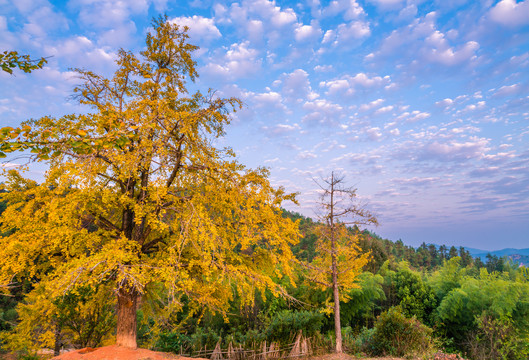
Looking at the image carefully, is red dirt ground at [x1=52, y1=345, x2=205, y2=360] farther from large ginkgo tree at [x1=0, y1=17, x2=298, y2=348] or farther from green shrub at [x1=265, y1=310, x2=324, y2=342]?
green shrub at [x1=265, y1=310, x2=324, y2=342]

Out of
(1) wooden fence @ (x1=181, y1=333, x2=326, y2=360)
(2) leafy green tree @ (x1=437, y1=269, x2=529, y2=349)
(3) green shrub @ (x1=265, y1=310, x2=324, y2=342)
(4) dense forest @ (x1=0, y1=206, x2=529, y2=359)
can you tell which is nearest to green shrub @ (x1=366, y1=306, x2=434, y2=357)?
(4) dense forest @ (x1=0, y1=206, x2=529, y2=359)

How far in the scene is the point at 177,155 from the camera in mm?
8430

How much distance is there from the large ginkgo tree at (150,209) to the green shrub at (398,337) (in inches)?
249

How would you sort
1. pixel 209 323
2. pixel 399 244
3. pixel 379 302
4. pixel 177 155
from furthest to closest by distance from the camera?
pixel 399 244
pixel 379 302
pixel 209 323
pixel 177 155

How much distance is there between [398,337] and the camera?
1170 centimetres

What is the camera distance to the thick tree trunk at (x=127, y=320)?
8.41 meters

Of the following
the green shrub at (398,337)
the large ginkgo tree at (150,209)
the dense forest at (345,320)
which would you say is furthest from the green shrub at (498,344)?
the large ginkgo tree at (150,209)

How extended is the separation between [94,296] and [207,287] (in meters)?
4.04

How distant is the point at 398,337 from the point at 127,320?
1083 cm

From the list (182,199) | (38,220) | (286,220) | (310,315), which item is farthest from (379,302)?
(38,220)

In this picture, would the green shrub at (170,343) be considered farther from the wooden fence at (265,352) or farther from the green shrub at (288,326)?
the green shrub at (288,326)

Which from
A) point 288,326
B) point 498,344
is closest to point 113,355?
point 288,326

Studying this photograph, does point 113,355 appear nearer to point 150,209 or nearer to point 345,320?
point 150,209

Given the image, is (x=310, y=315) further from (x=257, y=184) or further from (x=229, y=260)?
(x=257, y=184)
